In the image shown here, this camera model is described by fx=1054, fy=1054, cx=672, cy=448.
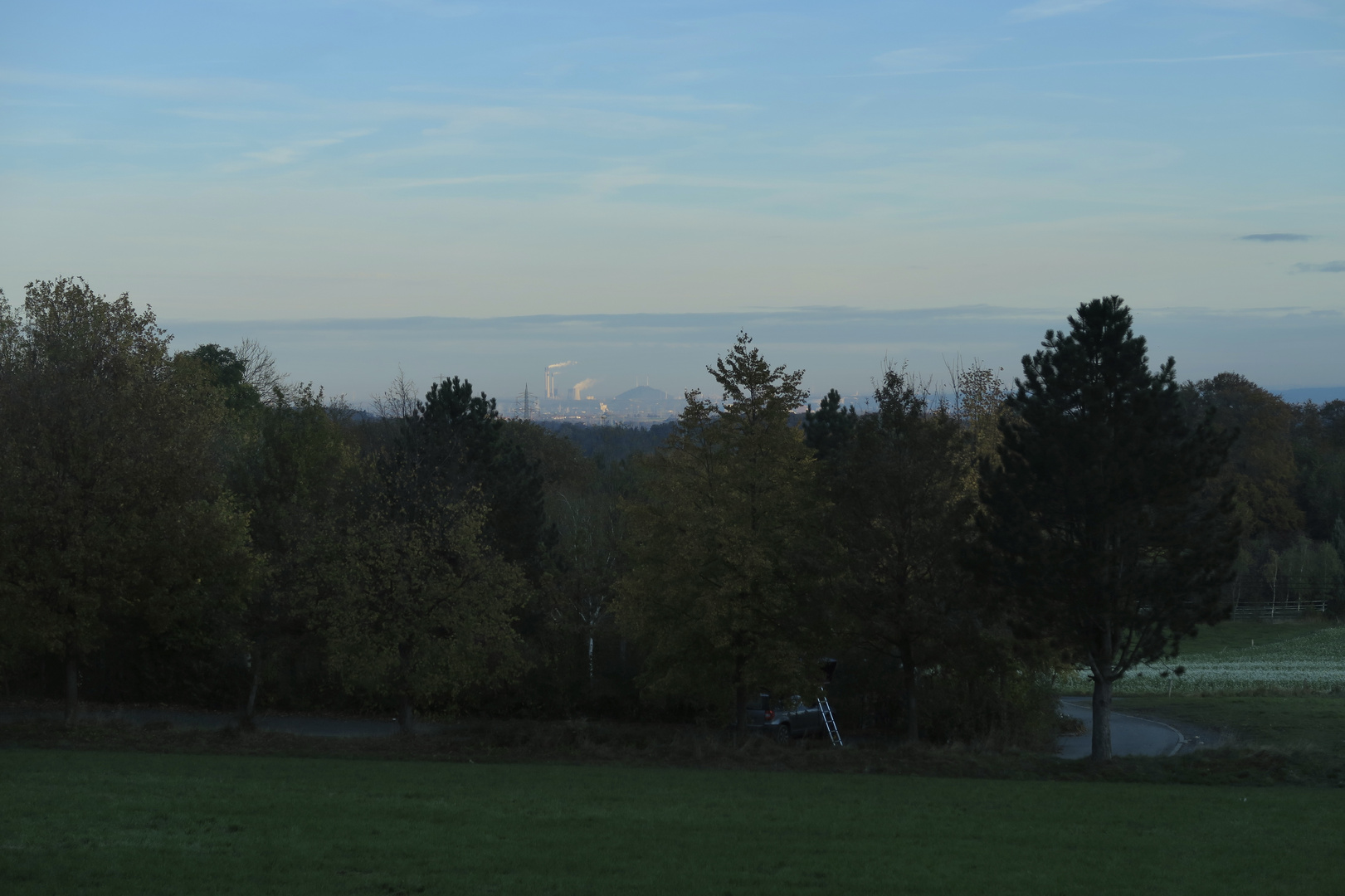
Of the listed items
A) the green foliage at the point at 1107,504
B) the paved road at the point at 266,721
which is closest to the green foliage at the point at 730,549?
the green foliage at the point at 1107,504

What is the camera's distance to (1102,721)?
23.0 meters

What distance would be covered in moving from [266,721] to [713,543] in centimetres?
1632

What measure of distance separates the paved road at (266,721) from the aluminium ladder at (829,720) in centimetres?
1116

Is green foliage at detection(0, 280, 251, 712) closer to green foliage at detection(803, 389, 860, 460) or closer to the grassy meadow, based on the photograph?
green foliage at detection(803, 389, 860, 460)

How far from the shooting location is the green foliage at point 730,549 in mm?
25672

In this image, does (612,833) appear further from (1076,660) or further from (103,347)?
(103,347)

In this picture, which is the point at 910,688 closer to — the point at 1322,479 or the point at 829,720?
the point at 829,720

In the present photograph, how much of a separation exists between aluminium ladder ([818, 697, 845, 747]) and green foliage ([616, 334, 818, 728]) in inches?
119

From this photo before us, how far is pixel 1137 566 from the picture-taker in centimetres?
2120

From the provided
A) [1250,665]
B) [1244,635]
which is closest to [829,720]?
[1250,665]

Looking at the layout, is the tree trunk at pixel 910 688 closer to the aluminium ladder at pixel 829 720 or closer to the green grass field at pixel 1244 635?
the aluminium ladder at pixel 829 720

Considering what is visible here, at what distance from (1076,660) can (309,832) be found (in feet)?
55.4

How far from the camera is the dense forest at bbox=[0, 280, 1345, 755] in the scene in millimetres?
21531

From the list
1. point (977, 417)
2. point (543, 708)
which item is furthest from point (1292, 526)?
point (543, 708)
